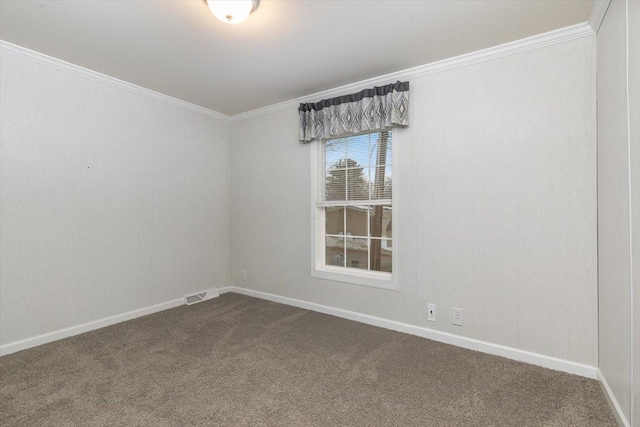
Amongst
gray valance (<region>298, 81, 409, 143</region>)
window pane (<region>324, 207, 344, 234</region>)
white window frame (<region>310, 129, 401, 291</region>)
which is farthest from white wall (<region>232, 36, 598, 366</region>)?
window pane (<region>324, 207, 344, 234</region>)

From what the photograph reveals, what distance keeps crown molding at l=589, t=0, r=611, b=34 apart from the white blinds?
5.26 feet

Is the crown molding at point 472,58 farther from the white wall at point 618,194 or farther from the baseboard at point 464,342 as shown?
the baseboard at point 464,342

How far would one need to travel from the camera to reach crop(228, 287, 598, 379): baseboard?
2168 millimetres

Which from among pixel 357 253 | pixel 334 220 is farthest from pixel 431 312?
pixel 334 220

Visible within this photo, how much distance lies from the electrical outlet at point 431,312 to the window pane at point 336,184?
141 cm

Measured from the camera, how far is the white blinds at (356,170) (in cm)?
314

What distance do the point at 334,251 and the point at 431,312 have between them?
1.25 meters

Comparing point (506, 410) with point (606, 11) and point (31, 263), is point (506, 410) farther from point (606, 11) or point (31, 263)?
point (31, 263)

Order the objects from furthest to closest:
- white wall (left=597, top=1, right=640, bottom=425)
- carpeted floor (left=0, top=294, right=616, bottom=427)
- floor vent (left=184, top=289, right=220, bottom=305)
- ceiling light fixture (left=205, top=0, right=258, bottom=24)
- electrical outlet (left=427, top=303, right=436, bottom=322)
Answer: floor vent (left=184, top=289, right=220, bottom=305)
electrical outlet (left=427, top=303, right=436, bottom=322)
ceiling light fixture (left=205, top=0, right=258, bottom=24)
carpeted floor (left=0, top=294, right=616, bottom=427)
white wall (left=597, top=1, right=640, bottom=425)

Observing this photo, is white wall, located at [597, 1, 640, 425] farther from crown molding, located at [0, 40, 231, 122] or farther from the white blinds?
crown molding, located at [0, 40, 231, 122]

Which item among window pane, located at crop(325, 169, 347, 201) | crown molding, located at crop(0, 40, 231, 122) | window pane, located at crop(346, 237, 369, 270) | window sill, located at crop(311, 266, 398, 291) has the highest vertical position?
crown molding, located at crop(0, 40, 231, 122)

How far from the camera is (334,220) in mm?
3568

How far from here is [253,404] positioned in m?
1.81

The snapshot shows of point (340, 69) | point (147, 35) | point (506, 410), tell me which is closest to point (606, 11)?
point (340, 69)
